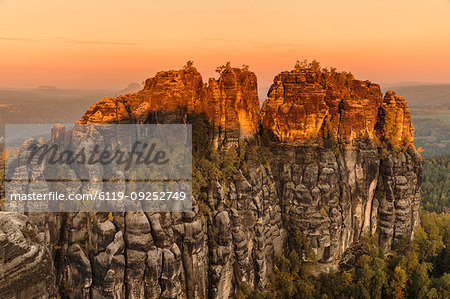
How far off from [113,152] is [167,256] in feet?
47.3

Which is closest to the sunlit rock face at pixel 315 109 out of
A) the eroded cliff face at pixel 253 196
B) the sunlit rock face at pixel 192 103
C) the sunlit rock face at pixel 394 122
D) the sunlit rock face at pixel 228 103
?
the eroded cliff face at pixel 253 196

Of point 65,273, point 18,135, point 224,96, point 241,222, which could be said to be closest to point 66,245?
point 65,273

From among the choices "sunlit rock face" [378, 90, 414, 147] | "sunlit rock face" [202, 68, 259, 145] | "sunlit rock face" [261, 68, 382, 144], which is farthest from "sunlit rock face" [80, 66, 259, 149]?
"sunlit rock face" [378, 90, 414, 147]

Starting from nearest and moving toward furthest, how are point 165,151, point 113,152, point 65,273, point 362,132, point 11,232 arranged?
point 11,232, point 65,273, point 113,152, point 165,151, point 362,132

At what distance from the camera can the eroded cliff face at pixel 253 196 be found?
32.5 metres

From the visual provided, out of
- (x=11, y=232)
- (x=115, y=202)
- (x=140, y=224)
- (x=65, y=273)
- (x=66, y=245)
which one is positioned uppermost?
(x=11, y=232)

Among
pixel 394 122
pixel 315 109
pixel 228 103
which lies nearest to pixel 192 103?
pixel 228 103

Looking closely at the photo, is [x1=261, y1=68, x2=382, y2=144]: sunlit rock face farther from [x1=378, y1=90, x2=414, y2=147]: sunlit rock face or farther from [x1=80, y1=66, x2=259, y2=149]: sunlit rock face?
[x1=80, y1=66, x2=259, y2=149]: sunlit rock face

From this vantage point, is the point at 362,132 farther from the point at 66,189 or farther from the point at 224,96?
the point at 66,189

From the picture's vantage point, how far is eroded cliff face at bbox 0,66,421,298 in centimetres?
3250

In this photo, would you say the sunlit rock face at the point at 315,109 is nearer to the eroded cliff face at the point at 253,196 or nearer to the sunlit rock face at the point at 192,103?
the eroded cliff face at the point at 253,196

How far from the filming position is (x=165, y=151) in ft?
133

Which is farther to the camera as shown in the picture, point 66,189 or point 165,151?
point 165,151

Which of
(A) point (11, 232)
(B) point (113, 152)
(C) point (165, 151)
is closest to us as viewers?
(A) point (11, 232)
